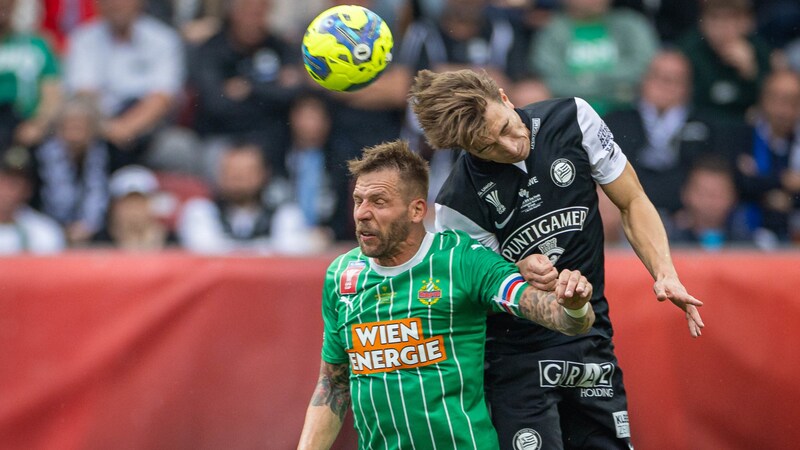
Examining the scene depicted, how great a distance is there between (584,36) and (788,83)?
71.4 inches

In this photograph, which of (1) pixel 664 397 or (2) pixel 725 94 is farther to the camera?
(2) pixel 725 94

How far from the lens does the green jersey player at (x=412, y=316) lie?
446cm

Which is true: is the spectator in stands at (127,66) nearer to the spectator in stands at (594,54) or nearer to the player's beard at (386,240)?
the spectator in stands at (594,54)

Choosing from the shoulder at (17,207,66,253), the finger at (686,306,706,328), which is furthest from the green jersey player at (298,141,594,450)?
the shoulder at (17,207,66,253)

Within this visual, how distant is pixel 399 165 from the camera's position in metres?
4.64

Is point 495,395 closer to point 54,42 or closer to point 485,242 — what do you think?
point 485,242

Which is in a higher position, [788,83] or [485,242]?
[788,83]

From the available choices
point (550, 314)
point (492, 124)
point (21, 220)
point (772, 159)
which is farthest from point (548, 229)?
point (21, 220)

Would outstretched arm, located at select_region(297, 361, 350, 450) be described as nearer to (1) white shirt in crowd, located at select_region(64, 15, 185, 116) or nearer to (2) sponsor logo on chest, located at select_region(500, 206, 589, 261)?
(2) sponsor logo on chest, located at select_region(500, 206, 589, 261)

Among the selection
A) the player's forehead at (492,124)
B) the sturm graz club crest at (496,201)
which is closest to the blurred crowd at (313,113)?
the sturm graz club crest at (496,201)

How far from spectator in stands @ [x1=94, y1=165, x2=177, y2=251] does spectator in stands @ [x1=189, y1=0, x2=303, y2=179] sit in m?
0.76

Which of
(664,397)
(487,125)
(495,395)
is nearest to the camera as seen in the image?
(487,125)

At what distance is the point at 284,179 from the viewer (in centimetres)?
931

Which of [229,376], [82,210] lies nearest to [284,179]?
[82,210]
